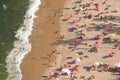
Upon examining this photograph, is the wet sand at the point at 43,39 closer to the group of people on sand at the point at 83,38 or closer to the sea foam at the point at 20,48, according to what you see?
the sea foam at the point at 20,48

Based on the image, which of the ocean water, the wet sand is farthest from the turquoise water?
the wet sand

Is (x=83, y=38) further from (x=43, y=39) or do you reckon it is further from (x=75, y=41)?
(x=43, y=39)

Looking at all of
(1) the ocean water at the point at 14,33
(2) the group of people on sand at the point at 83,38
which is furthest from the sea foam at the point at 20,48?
(2) the group of people on sand at the point at 83,38

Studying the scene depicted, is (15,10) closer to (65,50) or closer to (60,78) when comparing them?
(65,50)

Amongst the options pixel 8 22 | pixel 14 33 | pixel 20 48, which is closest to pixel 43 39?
pixel 20 48

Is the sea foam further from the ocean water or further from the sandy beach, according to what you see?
the sandy beach

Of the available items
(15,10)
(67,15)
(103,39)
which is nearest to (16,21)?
(15,10)
